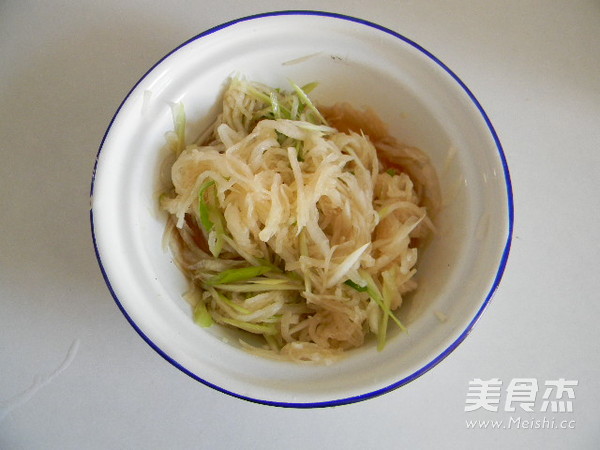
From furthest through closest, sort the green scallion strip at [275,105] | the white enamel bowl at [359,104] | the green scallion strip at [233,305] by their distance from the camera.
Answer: the green scallion strip at [275,105] < the green scallion strip at [233,305] < the white enamel bowl at [359,104]

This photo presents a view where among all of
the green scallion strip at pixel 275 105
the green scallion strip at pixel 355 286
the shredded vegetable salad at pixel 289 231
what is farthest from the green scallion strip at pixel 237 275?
the green scallion strip at pixel 275 105

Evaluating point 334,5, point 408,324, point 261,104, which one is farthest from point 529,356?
point 334,5

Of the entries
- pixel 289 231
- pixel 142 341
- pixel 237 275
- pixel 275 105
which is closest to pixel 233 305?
pixel 237 275

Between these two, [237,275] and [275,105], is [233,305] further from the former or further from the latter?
[275,105]

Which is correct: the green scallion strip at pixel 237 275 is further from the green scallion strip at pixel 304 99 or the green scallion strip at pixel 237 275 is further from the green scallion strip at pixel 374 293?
the green scallion strip at pixel 304 99

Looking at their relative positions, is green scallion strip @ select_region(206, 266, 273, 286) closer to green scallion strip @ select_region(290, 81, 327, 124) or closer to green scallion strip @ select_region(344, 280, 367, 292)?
green scallion strip @ select_region(344, 280, 367, 292)

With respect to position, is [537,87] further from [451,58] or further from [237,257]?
[237,257]

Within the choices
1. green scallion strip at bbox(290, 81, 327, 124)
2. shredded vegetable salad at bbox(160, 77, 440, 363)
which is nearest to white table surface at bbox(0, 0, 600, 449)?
shredded vegetable salad at bbox(160, 77, 440, 363)

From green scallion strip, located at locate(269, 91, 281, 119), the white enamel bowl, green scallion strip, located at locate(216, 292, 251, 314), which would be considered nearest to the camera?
the white enamel bowl

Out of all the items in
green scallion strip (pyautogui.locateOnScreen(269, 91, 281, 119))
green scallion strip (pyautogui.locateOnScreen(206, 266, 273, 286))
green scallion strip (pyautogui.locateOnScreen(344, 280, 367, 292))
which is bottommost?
green scallion strip (pyautogui.locateOnScreen(206, 266, 273, 286))
